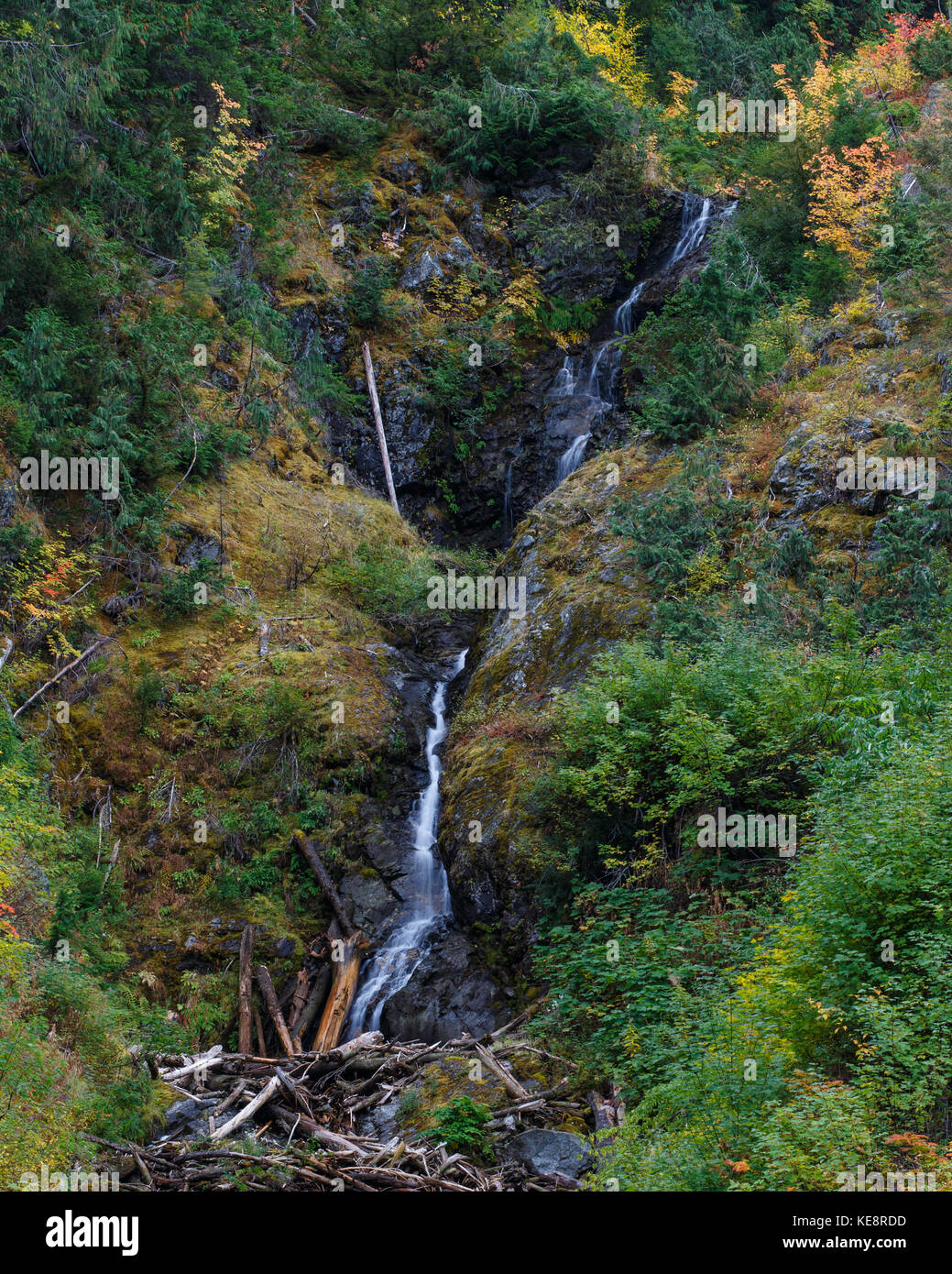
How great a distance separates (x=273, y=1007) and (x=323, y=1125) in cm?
269

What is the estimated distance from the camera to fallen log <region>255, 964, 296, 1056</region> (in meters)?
11.1

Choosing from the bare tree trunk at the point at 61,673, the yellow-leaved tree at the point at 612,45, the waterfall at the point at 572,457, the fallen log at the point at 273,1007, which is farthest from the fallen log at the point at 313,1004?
the yellow-leaved tree at the point at 612,45

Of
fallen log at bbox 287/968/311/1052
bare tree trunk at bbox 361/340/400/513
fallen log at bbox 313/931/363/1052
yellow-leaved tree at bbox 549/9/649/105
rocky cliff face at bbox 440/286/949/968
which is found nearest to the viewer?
fallen log at bbox 313/931/363/1052

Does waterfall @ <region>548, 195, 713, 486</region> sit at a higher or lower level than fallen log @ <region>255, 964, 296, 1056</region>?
higher

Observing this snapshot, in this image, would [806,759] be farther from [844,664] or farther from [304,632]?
[304,632]

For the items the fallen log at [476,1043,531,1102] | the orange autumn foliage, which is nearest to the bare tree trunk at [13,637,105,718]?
the fallen log at [476,1043,531,1102]

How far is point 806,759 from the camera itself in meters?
9.41

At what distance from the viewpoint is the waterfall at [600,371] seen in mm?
21469

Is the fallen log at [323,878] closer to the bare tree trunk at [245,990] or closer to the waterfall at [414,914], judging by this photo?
the waterfall at [414,914]

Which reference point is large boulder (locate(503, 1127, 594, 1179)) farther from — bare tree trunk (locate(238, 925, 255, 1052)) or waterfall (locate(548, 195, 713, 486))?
waterfall (locate(548, 195, 713, 486))

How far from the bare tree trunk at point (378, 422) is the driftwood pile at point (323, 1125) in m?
13.1

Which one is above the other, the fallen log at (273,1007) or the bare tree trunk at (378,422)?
the bare tree trunk at (378,422)

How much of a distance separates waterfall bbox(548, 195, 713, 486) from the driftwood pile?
13508mm
